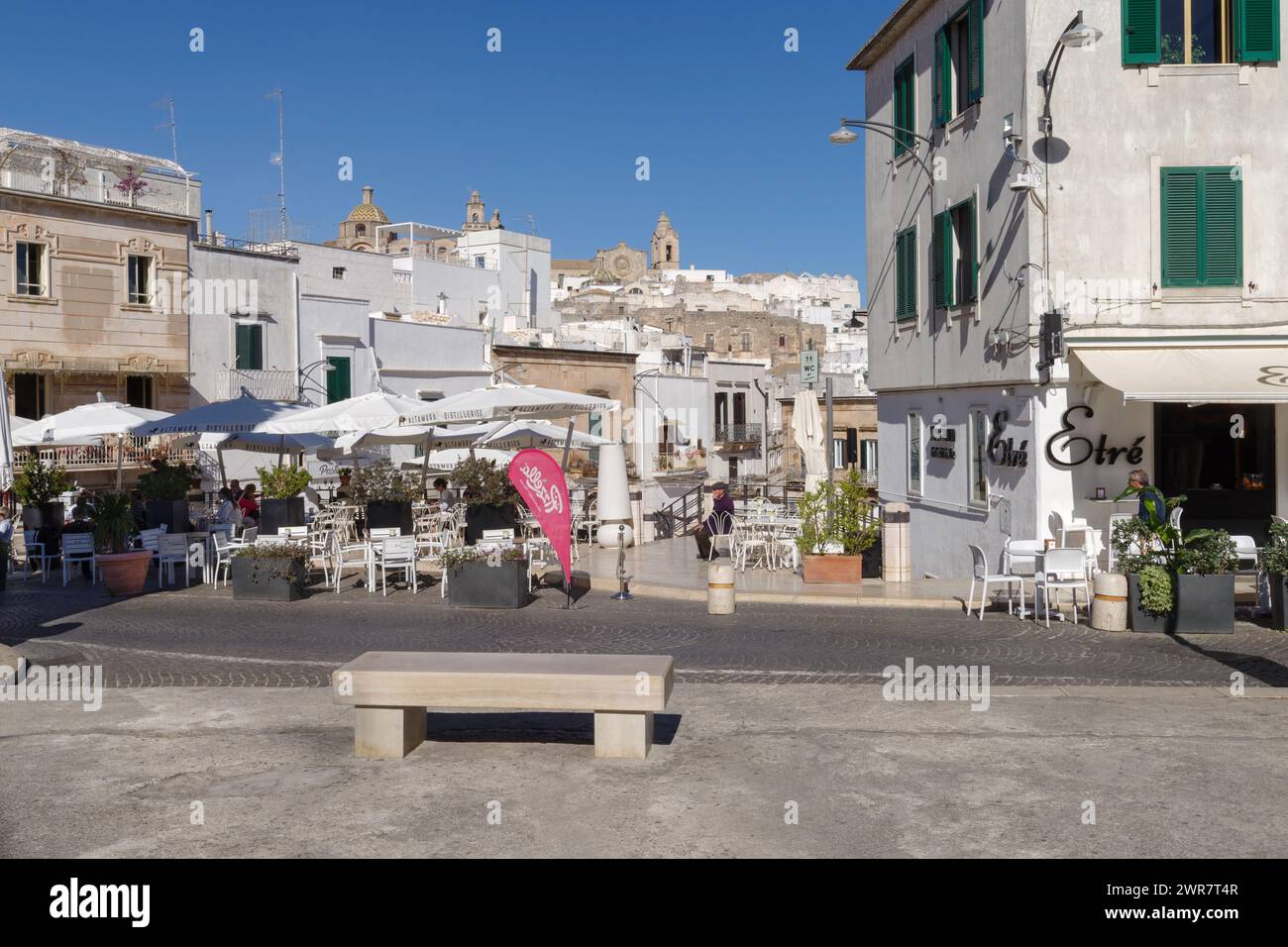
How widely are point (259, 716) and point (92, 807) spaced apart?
7.87 feet

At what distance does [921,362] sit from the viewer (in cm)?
2086

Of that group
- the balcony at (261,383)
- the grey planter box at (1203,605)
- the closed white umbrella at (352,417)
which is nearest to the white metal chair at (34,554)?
the closed white umbrella at (352,417)

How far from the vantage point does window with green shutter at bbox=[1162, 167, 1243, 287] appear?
53.2ft

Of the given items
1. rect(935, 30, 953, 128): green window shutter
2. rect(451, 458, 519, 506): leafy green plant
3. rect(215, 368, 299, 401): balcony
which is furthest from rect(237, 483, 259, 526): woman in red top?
rect(215, 368, 299, 401): balcony

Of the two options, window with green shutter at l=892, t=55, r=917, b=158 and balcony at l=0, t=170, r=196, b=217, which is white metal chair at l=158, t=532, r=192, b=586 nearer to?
A: window with green shutter at l=892, t=55, r=917, b=158

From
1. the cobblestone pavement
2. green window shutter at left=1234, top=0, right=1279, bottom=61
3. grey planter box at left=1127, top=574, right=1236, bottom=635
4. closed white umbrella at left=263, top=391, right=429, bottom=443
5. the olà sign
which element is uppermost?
green window shutter at left=1234, top=0, right=1279, bottom=61

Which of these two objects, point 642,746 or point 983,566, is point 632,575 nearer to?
point 983,566

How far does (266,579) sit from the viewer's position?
16.5 metres

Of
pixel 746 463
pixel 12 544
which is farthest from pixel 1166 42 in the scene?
pixel 746 463

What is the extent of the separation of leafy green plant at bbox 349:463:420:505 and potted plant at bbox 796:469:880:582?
308 inches

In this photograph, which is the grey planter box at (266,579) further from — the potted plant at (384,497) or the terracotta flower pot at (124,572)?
the potted plant at (384,497)

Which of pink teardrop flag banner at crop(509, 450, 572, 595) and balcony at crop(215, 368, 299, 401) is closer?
pink teardrop flag banner at crop(509, 450, 572, 595)

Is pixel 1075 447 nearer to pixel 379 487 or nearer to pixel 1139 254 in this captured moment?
pixel 1139 254

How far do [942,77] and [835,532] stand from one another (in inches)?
292
